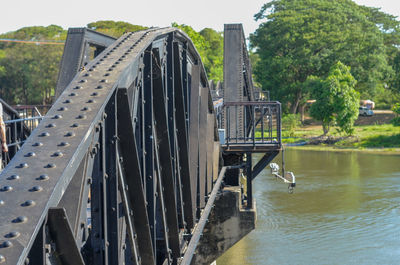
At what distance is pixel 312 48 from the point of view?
6619cm

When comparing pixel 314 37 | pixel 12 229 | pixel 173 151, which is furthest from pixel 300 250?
pixel 314 37

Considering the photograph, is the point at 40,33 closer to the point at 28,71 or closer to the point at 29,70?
the point at 28,71

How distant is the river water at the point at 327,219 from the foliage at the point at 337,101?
37.1ft

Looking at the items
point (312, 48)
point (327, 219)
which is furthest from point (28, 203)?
point (312, 48)

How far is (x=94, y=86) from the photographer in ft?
14.5

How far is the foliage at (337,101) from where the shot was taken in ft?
188

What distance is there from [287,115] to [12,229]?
66898 millimetres

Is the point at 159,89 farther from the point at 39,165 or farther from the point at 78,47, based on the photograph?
the point at 78,47

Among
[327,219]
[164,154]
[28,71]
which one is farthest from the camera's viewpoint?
[28,71]

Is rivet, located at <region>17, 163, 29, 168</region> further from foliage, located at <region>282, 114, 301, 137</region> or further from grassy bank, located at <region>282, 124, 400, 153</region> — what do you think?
foliage, located at <region>282, 114, 301, 137</region>

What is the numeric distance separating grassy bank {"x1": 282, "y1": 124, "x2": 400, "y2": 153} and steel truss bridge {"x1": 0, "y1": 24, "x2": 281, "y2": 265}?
1917 inches

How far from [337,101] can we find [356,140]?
3898mm

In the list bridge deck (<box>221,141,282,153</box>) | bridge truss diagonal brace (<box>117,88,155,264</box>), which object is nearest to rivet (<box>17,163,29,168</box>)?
bridge truss diagonal brace (<box>117,88,155,264</box>)

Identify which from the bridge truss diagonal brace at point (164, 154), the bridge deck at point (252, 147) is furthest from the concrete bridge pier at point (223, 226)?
the bridge truss diagonal brace at point (164, 154)
